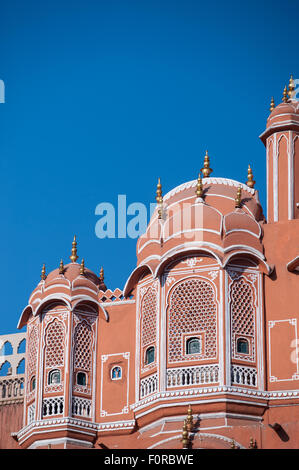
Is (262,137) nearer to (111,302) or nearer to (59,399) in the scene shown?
(111,302)

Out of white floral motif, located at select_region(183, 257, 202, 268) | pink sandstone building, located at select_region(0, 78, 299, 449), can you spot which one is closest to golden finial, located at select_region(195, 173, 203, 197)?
pink sandstone building, located at select_region(0, 78, 299, 449)

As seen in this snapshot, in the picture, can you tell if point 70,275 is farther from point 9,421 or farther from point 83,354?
point 9,421

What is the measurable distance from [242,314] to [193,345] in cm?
144

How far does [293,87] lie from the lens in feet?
132

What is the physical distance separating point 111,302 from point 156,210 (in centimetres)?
271

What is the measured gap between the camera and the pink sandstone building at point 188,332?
3462 centimetres

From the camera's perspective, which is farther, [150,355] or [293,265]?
[150,355]

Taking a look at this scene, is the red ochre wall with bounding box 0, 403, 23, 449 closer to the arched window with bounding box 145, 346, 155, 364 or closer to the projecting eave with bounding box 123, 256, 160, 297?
the arched window with bounding box 145, 346, 155, 364

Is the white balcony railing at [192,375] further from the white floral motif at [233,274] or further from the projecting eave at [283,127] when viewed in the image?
the projecting eave at [283,127]

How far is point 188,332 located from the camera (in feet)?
116

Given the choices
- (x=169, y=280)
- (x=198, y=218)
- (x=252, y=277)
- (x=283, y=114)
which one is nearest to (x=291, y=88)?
(x=283, y=114)

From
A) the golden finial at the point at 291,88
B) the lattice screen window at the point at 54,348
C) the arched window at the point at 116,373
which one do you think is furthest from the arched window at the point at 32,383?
the golden finial at the point at 291,88

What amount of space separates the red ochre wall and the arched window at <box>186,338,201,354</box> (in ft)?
21.6
